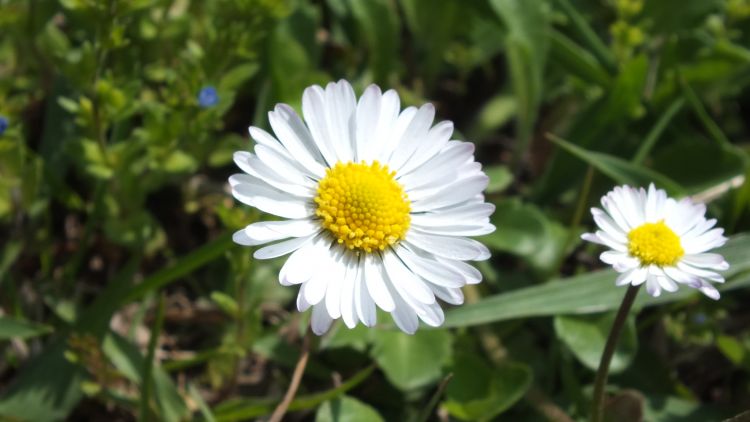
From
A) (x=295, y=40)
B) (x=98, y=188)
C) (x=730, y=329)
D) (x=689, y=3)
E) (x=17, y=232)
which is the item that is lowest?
(x=17, y=232)

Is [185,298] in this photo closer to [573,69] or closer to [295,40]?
[295,40]

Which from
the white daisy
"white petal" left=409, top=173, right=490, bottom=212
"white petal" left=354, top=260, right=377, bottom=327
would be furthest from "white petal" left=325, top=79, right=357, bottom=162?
"white petal" left=354, top=260, right=377, bottom=327

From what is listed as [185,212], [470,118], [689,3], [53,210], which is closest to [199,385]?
[185,212]

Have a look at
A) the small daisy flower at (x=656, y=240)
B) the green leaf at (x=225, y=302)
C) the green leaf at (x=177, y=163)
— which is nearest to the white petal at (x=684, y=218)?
the small daisy flower at (x=656, y=240)

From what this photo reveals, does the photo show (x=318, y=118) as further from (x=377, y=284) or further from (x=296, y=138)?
(x=377, y=284)

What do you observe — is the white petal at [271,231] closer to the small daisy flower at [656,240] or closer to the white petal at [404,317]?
the white petal at [404,317]

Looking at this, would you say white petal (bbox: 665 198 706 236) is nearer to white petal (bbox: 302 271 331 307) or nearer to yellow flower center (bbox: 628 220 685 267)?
yellow flower center (bbox: 628 220 685 267)
